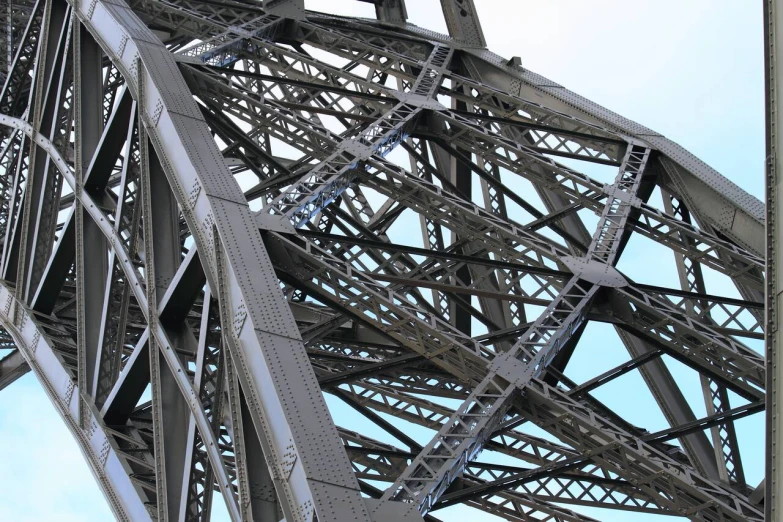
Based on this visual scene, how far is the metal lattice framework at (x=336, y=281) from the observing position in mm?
11117

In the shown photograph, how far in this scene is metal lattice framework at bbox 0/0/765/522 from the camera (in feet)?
36.5

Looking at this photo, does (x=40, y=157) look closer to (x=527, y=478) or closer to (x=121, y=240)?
(x=121, y=240)

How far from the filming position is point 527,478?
11961mm

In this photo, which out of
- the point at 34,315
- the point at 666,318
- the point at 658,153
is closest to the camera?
the point at 666,318

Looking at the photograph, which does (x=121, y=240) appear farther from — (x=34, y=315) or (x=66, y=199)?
(x=66, y=199)

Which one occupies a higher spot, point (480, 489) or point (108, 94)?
point (108, 94)

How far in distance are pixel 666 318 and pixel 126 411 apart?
7180 millimetres

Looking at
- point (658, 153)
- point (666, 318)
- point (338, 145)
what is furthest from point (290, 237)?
point (658, 153)

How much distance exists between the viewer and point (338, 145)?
16.3 meters

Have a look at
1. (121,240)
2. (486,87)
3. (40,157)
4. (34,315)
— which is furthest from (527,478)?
(40,157)

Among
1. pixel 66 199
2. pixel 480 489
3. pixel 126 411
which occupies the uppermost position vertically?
pixel 66 199

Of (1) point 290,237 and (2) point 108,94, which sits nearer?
(1) point 290,237

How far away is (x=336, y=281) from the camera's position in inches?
509

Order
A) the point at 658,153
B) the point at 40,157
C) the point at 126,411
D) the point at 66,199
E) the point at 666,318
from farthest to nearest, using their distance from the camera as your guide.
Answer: the point at 66,199 → the point at 40,157 → the point at 658,153 → the point at 126,411 → the point at 666,318
